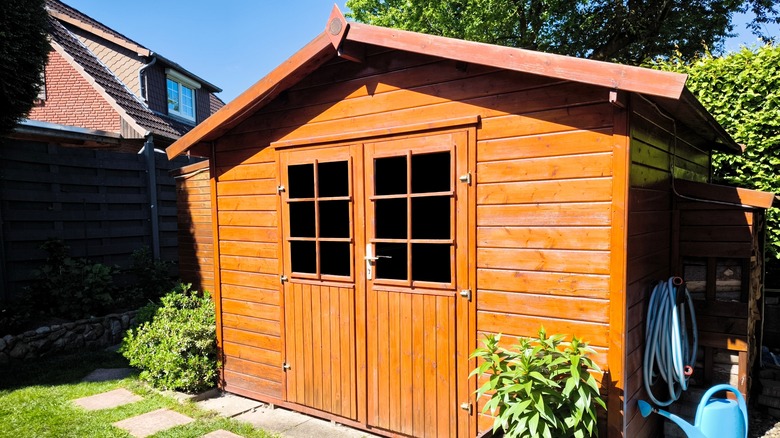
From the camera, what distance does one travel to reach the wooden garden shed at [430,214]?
2561 millimetres

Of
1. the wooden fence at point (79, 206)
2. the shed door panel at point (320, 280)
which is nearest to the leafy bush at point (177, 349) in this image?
the shed door panel at point (320, 280)

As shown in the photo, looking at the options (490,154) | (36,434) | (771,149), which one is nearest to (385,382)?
(490,154)

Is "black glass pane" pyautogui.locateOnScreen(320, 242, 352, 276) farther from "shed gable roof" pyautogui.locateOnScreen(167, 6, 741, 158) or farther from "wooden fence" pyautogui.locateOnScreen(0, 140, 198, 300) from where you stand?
"wooden fence" pyautogui.locateOnScreen(0, 140, 198, 300)

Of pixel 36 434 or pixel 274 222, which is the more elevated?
pixel 274 222

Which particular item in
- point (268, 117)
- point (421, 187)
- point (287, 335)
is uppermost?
point (268, 117)

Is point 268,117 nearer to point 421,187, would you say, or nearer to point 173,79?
point 421,187

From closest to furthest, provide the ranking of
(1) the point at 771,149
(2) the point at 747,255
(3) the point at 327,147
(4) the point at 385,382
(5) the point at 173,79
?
(2) the point at 747,255, (4) the point at 385,382, (3) the point at 327,147, (1) the point at 771,149, (5) the point at 173,79

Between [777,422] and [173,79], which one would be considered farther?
[173,79]

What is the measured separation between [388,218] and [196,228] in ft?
12.2

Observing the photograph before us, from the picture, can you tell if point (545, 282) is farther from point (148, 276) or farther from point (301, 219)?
point (148, 276)

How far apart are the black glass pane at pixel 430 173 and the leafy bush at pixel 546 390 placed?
1.42 m

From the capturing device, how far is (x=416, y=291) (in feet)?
10.6

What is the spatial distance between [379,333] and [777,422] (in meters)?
3.56

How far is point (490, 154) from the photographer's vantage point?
2.93 m
